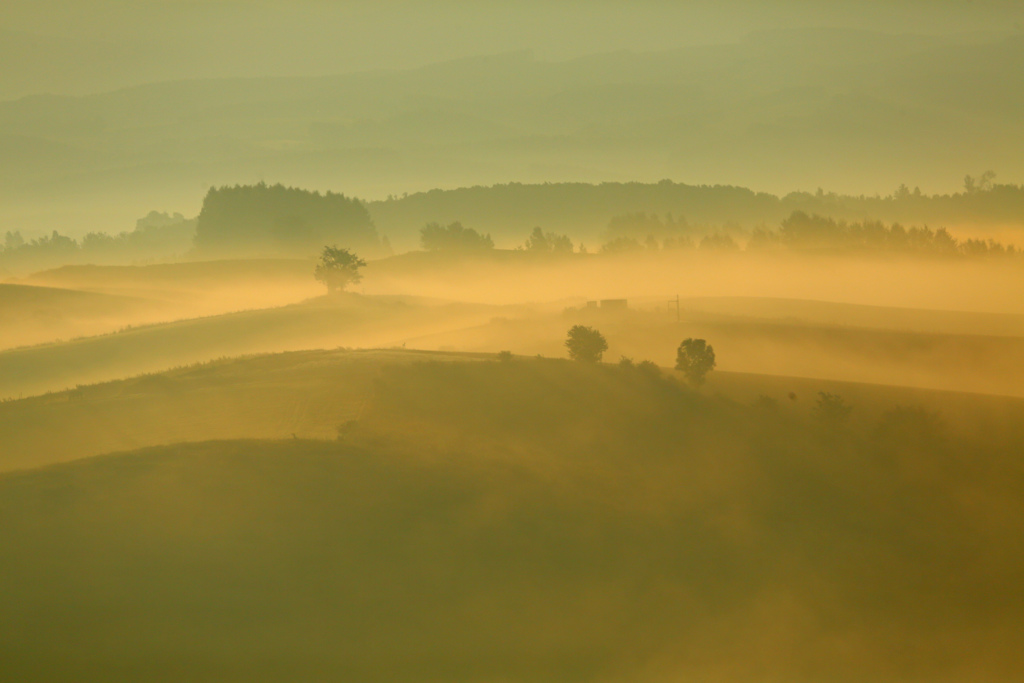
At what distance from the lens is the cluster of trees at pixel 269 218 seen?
189 meters

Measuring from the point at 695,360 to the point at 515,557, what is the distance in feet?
88.4

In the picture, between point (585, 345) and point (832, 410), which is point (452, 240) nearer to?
point (585, 345)

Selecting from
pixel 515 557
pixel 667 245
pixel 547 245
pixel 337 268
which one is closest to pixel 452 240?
pixel 547 245

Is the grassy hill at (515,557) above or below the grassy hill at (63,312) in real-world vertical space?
below

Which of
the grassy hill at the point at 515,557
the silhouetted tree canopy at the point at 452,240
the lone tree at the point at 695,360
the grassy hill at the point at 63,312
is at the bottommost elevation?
the grassy hill at the point at 515,557

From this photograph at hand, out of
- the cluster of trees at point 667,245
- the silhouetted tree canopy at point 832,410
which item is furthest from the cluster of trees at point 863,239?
the silhouetted tree canopy at point 832,410

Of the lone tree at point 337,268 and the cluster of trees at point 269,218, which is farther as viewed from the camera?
the cluster of trees at point 269,218

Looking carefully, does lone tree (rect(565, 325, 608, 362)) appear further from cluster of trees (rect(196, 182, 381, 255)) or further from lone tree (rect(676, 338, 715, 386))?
cluster of trees (rect(196, 182, 381, 255))

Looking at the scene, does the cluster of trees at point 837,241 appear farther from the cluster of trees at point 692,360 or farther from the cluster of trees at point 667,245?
the cluster of trees at point 692,360

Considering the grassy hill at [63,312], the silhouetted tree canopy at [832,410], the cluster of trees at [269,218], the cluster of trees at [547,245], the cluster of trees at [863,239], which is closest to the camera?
the silhouetted tree canopy at [832,410]

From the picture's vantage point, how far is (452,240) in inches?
6836

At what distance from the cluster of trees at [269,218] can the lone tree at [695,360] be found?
→ 429 ft

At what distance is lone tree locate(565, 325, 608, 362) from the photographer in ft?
224

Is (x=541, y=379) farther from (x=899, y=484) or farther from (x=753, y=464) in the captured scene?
(x=899, y=484)
